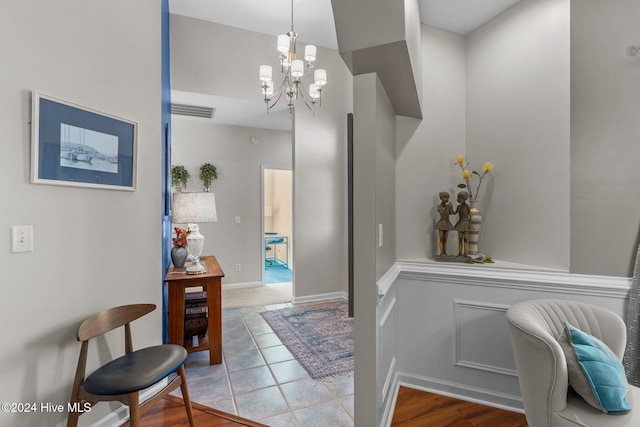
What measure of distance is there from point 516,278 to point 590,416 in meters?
0.79

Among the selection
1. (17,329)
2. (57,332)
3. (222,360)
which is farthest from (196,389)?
(17,329)

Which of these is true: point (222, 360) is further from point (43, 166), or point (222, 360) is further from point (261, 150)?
point (261, 150)

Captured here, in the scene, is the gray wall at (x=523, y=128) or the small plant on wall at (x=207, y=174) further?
the small plant on wall at (x=207, y=174)

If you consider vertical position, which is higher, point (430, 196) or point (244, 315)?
point (430, 196)

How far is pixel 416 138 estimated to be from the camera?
235 centimetres

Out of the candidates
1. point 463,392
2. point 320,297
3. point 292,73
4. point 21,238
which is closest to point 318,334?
point 320,297

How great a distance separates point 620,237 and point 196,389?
114 inches

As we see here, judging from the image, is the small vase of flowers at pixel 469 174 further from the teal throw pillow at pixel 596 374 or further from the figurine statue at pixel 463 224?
the teal throw pillow at pixel 596 374

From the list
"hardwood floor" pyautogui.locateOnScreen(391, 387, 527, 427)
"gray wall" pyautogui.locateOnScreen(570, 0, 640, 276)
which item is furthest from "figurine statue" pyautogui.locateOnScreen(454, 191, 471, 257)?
"hardwood floor" pyautogui.locateOnScreen(391, 387, 527, 427)

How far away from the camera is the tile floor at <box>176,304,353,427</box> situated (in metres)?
1.92

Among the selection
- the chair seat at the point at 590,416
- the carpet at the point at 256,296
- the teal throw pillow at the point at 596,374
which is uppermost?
the teal throw pillow at the point at 596,374

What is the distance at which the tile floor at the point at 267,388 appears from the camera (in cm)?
192

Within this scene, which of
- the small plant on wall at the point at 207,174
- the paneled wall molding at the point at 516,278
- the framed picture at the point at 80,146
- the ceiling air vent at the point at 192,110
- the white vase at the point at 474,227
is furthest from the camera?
the small plant on wall at the point at 207,174

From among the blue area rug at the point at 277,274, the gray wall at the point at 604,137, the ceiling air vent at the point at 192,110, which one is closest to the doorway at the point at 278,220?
the blue area rug at the point at 277,274
